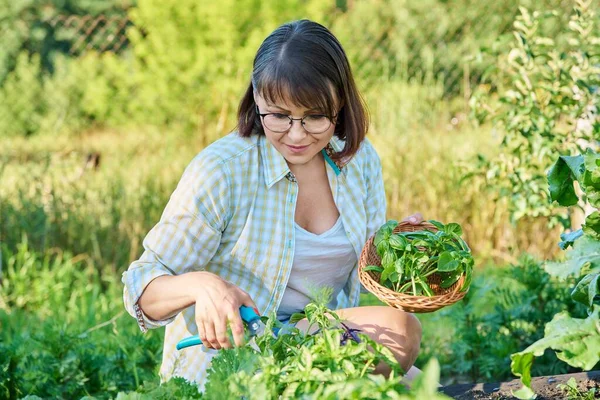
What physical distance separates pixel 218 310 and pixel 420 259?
2.02 feet

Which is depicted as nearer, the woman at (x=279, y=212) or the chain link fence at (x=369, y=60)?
the woman at (x=279, y=212)

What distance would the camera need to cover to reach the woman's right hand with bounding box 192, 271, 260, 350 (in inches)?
70.1

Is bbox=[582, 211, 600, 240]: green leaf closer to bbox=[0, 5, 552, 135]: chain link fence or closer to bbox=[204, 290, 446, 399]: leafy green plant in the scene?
bbox=[204, 290, 446, 399]: leafy green plant

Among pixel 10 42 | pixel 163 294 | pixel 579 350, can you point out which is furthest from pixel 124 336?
pixel 10 42

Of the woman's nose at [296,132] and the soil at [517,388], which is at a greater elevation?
the woman's nose at [296,132]

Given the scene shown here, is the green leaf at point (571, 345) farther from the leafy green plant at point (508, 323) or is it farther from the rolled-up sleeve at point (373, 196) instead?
the leafy green plant at point (508, 323)

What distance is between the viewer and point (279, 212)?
7.85 feet

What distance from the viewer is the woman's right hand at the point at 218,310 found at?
1779 millimetres

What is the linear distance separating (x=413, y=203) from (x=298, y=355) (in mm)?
3707

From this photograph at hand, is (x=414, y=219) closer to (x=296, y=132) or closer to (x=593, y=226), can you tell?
(x=296, y=132)

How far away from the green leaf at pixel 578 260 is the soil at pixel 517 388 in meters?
0.35

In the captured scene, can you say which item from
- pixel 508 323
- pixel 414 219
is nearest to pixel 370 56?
pixel 508 323

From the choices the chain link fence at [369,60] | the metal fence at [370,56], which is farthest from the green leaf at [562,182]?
the chain link fence at [369,60]

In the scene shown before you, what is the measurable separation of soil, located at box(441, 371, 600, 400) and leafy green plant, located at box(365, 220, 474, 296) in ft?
0.85
